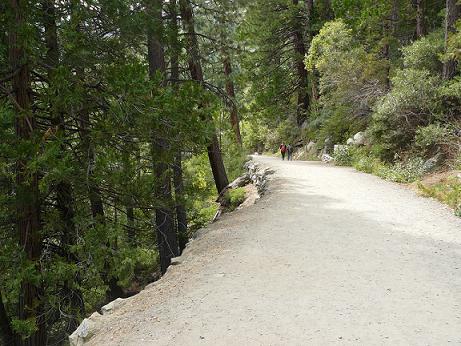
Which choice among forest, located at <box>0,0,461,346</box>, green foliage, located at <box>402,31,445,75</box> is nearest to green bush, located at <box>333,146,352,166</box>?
forest, located at <box>0,0,461,346</box>

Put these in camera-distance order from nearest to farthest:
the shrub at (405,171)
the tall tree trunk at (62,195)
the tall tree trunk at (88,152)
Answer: the tall tree trunk at (88,152), the tall tree trunk at (62,195), the shrub at (405,171)

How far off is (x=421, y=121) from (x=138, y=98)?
34.4 feet

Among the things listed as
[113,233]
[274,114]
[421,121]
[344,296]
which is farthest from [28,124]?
[274,114]

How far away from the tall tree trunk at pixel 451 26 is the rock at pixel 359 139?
5100 mm

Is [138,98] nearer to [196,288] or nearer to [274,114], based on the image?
[196,288]

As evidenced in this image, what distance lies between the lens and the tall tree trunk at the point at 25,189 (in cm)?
524

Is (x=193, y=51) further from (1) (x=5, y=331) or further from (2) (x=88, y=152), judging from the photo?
(1) (x=5, y=331)

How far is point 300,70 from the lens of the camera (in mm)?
28000

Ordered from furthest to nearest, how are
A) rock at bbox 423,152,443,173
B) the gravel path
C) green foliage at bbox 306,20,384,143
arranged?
green foliage at bbox 306,20,384,143
rock at bbox 423,152,443,173
the gravel path

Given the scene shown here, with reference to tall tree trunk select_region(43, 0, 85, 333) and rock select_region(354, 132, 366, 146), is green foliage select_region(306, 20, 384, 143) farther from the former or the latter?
tall tree trunk select_region(43, 0, 85, 333)

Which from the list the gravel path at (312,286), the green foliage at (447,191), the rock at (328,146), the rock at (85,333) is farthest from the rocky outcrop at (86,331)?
the rock at (328,146)

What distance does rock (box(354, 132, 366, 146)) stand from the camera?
57.4ft

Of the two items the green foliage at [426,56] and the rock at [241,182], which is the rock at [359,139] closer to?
the green foliage at [426,56]

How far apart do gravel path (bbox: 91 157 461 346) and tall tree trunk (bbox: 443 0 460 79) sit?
609 centimetres
